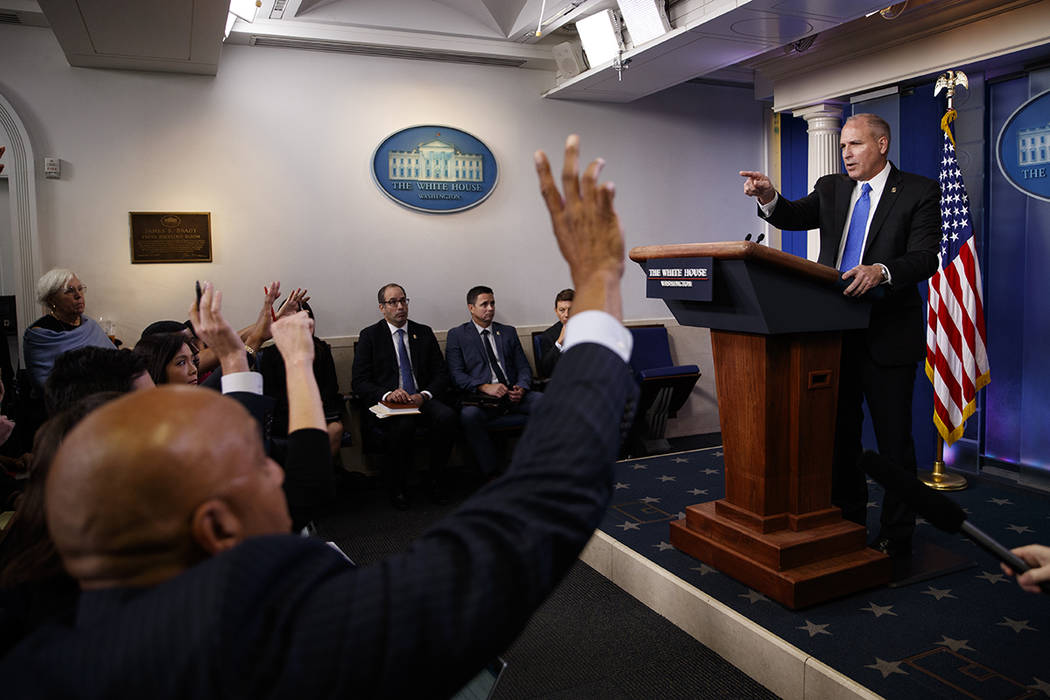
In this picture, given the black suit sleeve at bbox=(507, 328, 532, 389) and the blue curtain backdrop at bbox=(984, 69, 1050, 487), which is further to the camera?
the black suit sleeve at bbox=(507, 328, 532, 389)

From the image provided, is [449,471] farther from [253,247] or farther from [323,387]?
[253,247]

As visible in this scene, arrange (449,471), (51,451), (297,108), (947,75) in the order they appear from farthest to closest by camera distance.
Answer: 1. (449,471)
2. (297,108)
3. (947,75)
4. (51,451)

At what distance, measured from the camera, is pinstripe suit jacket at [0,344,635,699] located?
2.13 ft

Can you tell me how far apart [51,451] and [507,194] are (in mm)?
4876

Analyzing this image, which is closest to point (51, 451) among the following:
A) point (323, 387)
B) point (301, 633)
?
point (301, 633)

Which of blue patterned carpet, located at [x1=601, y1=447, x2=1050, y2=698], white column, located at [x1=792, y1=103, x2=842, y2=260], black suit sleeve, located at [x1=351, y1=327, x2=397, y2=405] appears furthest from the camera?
white column, located at [x1=792, y1=103, x2=842, y2=260]

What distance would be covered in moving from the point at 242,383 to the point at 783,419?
6.59 feet

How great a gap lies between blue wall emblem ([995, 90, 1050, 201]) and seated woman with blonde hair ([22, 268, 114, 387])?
5.24m

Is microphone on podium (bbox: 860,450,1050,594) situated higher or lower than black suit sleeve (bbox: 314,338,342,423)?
higher

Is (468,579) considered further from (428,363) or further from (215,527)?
(428,363)

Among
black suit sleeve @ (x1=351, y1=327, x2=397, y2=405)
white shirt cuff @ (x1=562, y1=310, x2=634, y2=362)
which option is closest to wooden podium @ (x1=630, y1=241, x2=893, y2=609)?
white shirt cuff @ (x1=562, y1=310, x2=634, y2=362)

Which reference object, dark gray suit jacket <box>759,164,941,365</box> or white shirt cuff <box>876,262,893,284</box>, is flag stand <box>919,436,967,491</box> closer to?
dark gray suit jacket <box>759,164,941,365</box>

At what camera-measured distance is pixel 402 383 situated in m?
5.17

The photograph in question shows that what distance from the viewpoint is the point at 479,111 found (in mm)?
5742
